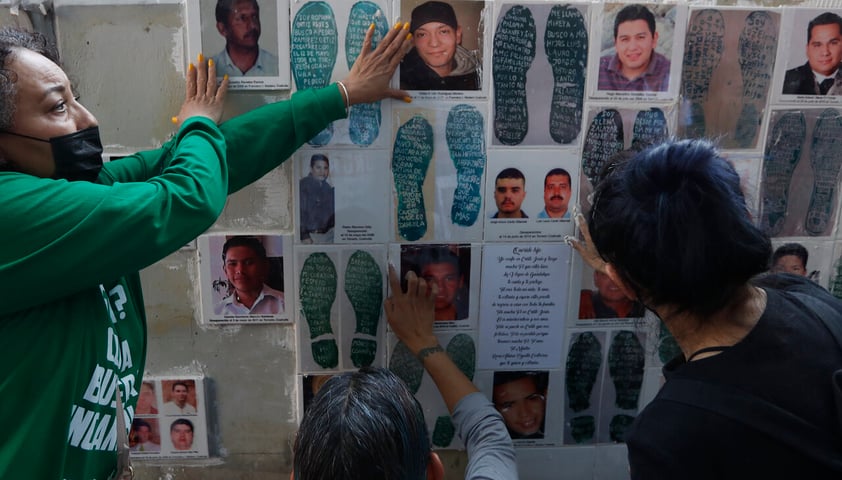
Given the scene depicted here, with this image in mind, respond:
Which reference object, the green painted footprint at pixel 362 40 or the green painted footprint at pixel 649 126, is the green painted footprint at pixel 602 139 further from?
the green painted footprint at pixel 362 40

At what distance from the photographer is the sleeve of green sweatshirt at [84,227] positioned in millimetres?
750

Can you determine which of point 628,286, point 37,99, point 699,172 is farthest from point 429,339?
point 37,99

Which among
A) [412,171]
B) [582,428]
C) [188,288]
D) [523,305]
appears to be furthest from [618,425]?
[188,288]

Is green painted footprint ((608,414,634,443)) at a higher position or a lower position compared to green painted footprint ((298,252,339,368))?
lower

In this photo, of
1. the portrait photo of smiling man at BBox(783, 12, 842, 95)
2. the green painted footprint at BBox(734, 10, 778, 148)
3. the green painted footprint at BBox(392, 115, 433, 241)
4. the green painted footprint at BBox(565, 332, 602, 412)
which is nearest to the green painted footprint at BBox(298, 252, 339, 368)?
the green painted footprint at BBox(392, 115, 433, 241)

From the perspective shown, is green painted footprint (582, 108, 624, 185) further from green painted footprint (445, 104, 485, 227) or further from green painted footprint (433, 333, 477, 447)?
green painted footprint (433, 333, 477, 447)

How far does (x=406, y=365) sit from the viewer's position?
1354 millimetres

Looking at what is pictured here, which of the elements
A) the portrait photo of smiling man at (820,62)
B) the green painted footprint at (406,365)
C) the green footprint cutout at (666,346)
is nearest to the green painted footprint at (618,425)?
the green footprint cutout at (666,346)

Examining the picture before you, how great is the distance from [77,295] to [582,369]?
1.07 meters

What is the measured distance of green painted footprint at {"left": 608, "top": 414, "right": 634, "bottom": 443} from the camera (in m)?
1.44

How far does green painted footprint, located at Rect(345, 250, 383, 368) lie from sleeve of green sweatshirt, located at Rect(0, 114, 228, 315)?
1.48ft

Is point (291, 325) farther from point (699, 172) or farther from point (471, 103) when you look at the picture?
point (699, 172)

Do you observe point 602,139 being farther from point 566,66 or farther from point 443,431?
point 443,431

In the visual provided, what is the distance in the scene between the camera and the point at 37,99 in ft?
2.72
